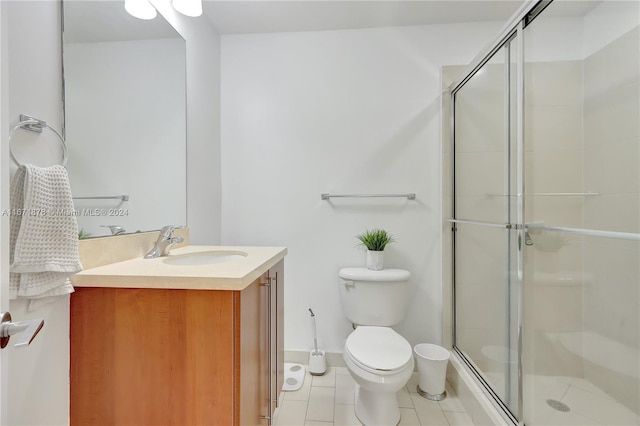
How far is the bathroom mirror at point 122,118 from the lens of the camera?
95 centimetres

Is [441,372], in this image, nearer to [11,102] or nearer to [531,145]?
[531,145]

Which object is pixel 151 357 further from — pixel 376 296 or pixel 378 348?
pixel 376 296

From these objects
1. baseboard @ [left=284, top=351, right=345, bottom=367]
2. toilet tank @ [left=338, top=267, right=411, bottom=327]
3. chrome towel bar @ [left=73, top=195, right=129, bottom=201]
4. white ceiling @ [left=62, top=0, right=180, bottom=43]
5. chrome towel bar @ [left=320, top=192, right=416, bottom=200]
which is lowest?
baseboard @ [left=284, top=351, right=345, bottom=367]

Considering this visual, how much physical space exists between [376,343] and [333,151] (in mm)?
1214

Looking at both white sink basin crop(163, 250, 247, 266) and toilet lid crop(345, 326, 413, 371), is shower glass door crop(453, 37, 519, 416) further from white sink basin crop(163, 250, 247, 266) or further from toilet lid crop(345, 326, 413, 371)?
white sink basin crop(163, 250, 247, 266)

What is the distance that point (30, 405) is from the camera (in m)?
0.76

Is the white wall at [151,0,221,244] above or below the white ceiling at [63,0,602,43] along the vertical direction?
below

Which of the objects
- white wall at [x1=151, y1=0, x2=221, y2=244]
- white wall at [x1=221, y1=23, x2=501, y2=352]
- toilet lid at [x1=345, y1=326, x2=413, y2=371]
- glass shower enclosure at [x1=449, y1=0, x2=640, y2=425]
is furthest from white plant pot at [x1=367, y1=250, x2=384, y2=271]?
white wall at [x1=151, y1=0, x2=221, y2=244]

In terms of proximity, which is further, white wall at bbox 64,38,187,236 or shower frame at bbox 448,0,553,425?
shower frame at bbox 448,0,553,425

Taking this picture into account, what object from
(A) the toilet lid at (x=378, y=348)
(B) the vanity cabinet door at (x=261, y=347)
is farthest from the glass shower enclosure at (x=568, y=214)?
(B) the vanity cabinet door at (x=261, y=347)

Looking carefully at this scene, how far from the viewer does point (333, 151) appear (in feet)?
6.54

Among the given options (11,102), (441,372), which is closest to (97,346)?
(11,102)

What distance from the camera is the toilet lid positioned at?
4.41 feet

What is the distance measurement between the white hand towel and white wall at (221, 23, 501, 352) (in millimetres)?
1276
